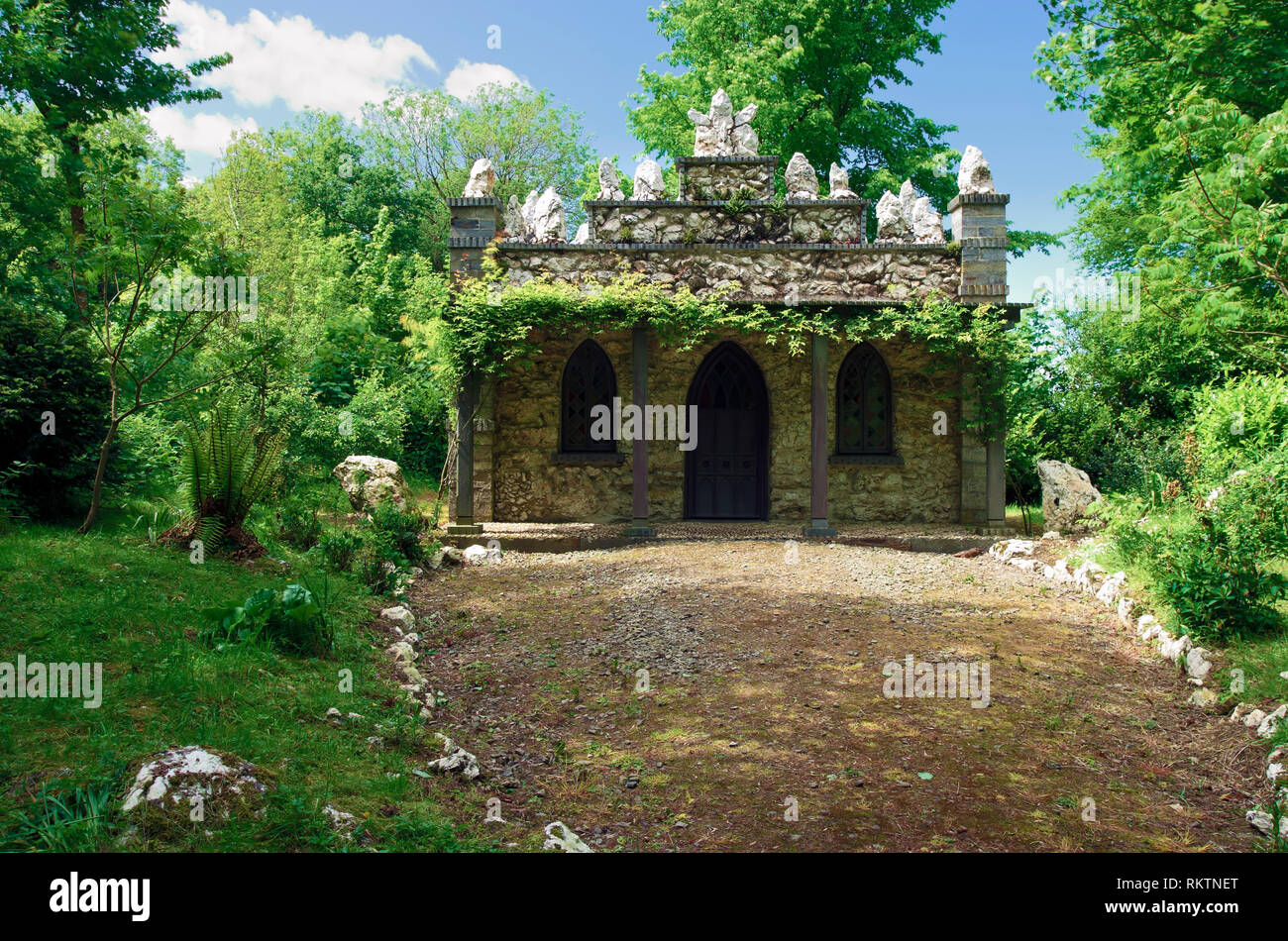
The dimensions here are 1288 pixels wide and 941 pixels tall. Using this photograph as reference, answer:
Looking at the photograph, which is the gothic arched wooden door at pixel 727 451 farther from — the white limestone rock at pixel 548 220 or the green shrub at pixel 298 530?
the green shrub at pixel 298 530

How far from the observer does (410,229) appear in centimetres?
2717

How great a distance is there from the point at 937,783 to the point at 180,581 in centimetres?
571

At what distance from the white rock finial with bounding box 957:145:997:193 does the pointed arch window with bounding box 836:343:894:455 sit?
287 cm

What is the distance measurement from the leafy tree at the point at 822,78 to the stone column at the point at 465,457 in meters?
11.4

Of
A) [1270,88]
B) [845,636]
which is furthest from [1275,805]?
[1270,88]

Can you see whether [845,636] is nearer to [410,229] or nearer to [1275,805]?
[1275,805]

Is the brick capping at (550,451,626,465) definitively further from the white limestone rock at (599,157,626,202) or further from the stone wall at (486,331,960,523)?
the white limestone rock at (599,157,626,202)

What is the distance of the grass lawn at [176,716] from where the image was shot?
318 cm

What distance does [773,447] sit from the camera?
13.2 m

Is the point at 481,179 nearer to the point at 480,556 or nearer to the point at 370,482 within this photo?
the point at 370,482

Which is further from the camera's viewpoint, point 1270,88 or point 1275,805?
point 1270,88

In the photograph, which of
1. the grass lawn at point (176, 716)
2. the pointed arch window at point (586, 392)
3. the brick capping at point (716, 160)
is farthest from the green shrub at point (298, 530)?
the brick capping at point (716, 160)

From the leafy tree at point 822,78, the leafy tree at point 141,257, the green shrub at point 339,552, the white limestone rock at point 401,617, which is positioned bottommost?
the white limestone rock at point 401,617
